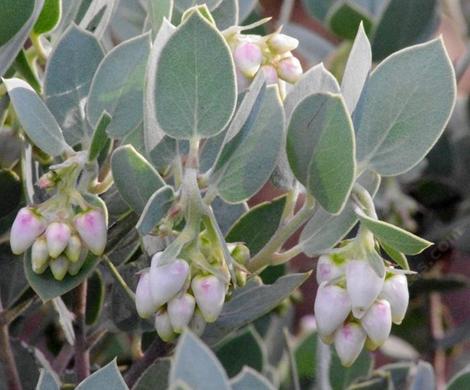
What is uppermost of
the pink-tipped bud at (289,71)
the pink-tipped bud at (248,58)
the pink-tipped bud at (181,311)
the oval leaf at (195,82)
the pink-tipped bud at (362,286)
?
the oval leaf at (195,82)

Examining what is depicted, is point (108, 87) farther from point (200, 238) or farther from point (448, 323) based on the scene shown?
point (448, 323)

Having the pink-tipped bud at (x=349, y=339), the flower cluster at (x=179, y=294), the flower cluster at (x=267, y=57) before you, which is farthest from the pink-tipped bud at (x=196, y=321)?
the flower cluster at (x=267, y=57)

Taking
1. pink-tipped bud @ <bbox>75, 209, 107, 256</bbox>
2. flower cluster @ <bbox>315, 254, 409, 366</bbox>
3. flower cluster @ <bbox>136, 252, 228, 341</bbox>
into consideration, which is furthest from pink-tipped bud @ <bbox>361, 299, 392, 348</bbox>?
pink-tipped bud @ <bbox>75, 209, 107, 256</bbox>

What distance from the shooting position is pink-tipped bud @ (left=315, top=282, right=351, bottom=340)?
0.76m

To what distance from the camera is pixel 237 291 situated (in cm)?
94

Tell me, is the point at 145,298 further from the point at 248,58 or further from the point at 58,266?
the point at 248,58

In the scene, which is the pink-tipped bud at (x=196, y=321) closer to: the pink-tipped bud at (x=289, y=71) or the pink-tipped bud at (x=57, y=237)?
the pink-tipped bud at (x=57, y=237)

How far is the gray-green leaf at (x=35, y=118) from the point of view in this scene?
80cm

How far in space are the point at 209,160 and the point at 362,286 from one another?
7.9 inches

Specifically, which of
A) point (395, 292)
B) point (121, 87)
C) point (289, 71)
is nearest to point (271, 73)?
point (289, 71)

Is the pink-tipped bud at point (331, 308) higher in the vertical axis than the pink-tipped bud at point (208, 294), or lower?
lower

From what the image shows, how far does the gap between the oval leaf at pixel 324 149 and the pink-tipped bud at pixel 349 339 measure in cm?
9

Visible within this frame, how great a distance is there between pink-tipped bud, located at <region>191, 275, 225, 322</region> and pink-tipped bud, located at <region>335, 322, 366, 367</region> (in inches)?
3.9

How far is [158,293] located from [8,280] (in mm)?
315
